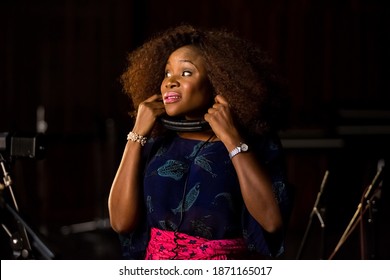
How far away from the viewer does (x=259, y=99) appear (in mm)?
1842

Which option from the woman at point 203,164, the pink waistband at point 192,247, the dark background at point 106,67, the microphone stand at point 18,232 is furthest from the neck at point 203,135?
the dark background at point 106,67

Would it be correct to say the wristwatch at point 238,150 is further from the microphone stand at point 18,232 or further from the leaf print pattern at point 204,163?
the microphone stand at point 18,232

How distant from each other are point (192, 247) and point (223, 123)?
12.1 inches

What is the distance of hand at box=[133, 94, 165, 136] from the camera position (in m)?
1.78

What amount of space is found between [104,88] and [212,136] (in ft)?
11.3

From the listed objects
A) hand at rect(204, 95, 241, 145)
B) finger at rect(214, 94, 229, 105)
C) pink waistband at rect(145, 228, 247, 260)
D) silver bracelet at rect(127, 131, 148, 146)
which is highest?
finger at rect(214, 94, 229, 105)

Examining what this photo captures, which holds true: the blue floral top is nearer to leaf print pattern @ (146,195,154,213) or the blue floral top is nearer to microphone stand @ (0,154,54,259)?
leaf print pattern @ (146,195,154,213)

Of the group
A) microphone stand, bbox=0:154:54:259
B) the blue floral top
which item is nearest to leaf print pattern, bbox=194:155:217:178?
the blue floral top

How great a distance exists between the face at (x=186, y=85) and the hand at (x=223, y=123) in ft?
0.17

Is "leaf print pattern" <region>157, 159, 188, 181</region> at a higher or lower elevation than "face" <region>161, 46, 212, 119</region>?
lower

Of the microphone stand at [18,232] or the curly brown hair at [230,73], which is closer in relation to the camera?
the microphone stand at [18,232]

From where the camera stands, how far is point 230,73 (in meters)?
1.81

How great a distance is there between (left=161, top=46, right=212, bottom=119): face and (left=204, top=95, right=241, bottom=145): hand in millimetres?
51

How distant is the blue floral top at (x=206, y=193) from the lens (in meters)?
1.69
